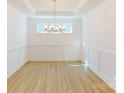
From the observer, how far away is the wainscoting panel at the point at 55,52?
9984 millimetres

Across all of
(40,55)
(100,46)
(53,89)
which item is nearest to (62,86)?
(53,89)

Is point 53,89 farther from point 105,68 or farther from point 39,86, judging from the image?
point 105,68

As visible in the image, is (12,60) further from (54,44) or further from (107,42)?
(54,44)

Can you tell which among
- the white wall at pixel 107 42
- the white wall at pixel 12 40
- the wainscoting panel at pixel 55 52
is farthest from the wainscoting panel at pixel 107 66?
the wainscoting panel at pixel 55 52

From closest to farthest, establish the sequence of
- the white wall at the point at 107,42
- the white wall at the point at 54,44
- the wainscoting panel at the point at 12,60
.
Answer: the white wall at the point at 107,42 < the wainscoting panel at the point at 12,60 < the white wall at the point at 54,44

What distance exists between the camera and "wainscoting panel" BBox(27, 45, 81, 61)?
32.8 feet

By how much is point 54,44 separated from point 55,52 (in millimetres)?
473

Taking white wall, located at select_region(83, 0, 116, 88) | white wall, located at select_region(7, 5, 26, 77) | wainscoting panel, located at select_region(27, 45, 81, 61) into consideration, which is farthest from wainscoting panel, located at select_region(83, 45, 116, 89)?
wainscoting panel, located at select_region(27, 45, 81, 61)

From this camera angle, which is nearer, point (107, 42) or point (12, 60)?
point (107, 42)

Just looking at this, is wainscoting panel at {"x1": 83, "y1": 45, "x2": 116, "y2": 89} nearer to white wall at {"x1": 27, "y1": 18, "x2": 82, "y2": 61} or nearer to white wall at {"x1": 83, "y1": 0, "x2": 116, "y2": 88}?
white wall at {"x1": 83, "y1": 0, "x2": 116, "y2": 88}

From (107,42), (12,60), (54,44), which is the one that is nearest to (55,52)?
(54,44)

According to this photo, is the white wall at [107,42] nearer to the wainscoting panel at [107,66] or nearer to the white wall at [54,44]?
the wainscoting panel at [107,66]

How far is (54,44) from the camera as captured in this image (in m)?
10.1
